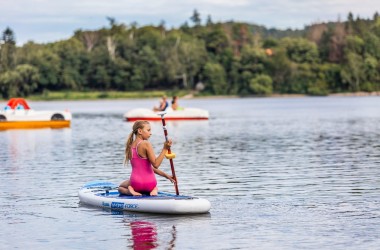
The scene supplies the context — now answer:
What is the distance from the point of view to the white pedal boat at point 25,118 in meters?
53.6

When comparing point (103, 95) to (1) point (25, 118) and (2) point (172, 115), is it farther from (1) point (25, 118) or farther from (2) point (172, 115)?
(1) point (25, 118)

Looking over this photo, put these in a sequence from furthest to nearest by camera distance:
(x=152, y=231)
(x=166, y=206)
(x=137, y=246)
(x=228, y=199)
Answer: (x=228, y=199) < (x=166, y=206) < (x=152, y=231) < (x=137, y=246)

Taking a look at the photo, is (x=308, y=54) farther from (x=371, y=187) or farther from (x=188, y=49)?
(x=371, y=187)

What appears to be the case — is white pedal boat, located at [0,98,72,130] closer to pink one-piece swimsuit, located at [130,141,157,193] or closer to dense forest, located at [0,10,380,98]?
pink one-piece swimsuit, located at [130,141,157,193]

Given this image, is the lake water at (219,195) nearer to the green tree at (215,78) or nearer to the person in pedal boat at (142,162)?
the person in pedal boat at (142,162)

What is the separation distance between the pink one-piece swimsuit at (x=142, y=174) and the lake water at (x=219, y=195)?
1.82ft

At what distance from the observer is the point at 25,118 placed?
54000mm

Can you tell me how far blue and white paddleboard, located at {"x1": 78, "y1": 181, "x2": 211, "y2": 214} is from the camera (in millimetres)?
17047

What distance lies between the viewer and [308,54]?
156 meters

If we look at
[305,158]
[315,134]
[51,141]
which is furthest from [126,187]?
[315,134]

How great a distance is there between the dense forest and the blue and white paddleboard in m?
126

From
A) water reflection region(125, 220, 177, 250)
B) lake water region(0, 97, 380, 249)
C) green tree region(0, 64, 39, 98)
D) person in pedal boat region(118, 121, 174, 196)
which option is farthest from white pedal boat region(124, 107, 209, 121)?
green tree region(0, 64, 39, 98)

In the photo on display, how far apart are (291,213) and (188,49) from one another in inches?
5299

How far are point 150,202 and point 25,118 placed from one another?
37.6m
